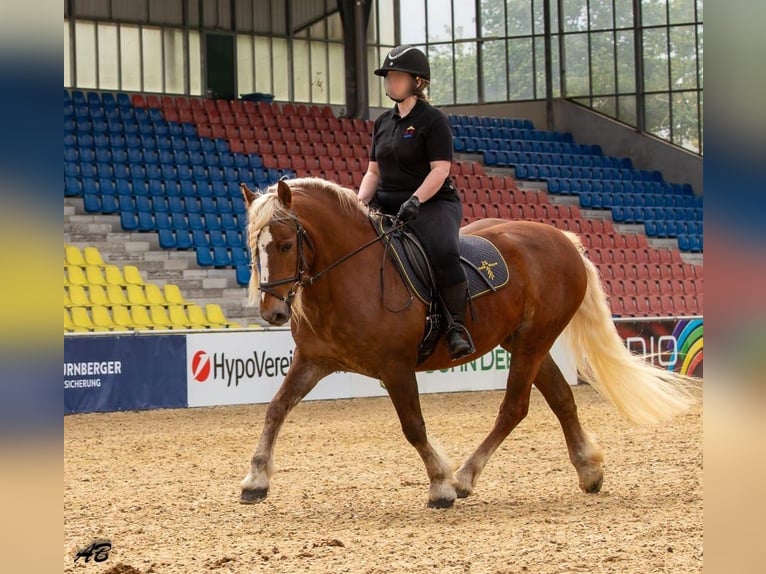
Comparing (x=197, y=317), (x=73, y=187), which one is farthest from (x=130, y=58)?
(x=197, y=317)

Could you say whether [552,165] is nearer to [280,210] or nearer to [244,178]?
[244,178]

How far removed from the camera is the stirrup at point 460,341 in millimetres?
6395

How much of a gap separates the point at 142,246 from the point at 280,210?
45.0 feet

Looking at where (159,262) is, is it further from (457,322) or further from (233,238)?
(457,322)

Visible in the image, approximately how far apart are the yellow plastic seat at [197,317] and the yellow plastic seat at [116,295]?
1003 millimetres

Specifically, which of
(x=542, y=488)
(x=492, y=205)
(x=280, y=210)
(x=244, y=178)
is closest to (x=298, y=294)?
(x=280, y=210)

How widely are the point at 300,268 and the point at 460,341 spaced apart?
1118 mm

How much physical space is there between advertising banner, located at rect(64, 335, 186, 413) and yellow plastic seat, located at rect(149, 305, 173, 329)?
294 centimetres

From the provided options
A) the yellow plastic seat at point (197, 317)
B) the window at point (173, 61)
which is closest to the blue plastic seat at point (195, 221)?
the yellow plastic seat at point (197, 317)

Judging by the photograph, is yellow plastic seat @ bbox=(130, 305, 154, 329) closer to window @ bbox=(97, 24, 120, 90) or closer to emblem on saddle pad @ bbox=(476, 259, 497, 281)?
emblem on saddle pad @ bbox=(476, 259, 497, 281)

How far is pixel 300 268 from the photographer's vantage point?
6.03 metres

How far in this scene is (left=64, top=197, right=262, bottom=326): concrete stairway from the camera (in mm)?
18703

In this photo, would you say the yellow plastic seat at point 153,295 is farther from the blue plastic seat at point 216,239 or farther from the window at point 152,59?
the window at point 152,59

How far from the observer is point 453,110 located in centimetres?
3095
